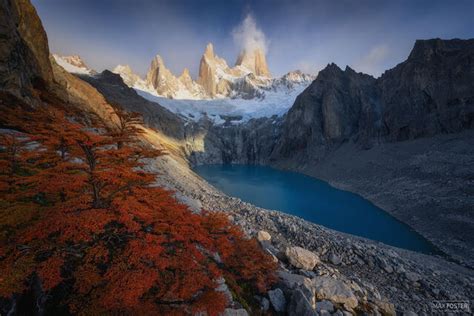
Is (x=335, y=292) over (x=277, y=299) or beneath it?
beneath

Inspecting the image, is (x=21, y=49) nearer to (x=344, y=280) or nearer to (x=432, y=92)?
(x=344, y=280)

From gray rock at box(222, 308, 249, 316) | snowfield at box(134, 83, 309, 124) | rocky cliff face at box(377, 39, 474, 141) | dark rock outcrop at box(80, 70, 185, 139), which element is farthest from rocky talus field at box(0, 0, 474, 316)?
snowfield at box(134, 83, 309, 124)

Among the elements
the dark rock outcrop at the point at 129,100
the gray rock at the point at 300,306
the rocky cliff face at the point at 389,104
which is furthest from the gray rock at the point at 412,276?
the dark rock outcrop at the point at 129,100

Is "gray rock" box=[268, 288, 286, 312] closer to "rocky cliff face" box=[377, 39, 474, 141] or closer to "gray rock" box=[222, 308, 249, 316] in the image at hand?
"gray rock" box=[222, 308, 249, 316]

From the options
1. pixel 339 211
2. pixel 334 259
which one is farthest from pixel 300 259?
pixel 339 211

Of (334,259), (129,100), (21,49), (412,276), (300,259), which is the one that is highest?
(129,100)

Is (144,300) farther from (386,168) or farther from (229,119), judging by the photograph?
(229,119)

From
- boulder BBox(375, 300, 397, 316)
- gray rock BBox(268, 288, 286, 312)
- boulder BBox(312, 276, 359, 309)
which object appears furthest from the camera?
boulder BBox(375, 300, 397, 316)

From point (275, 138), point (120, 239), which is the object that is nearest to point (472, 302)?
point (120, 239)
